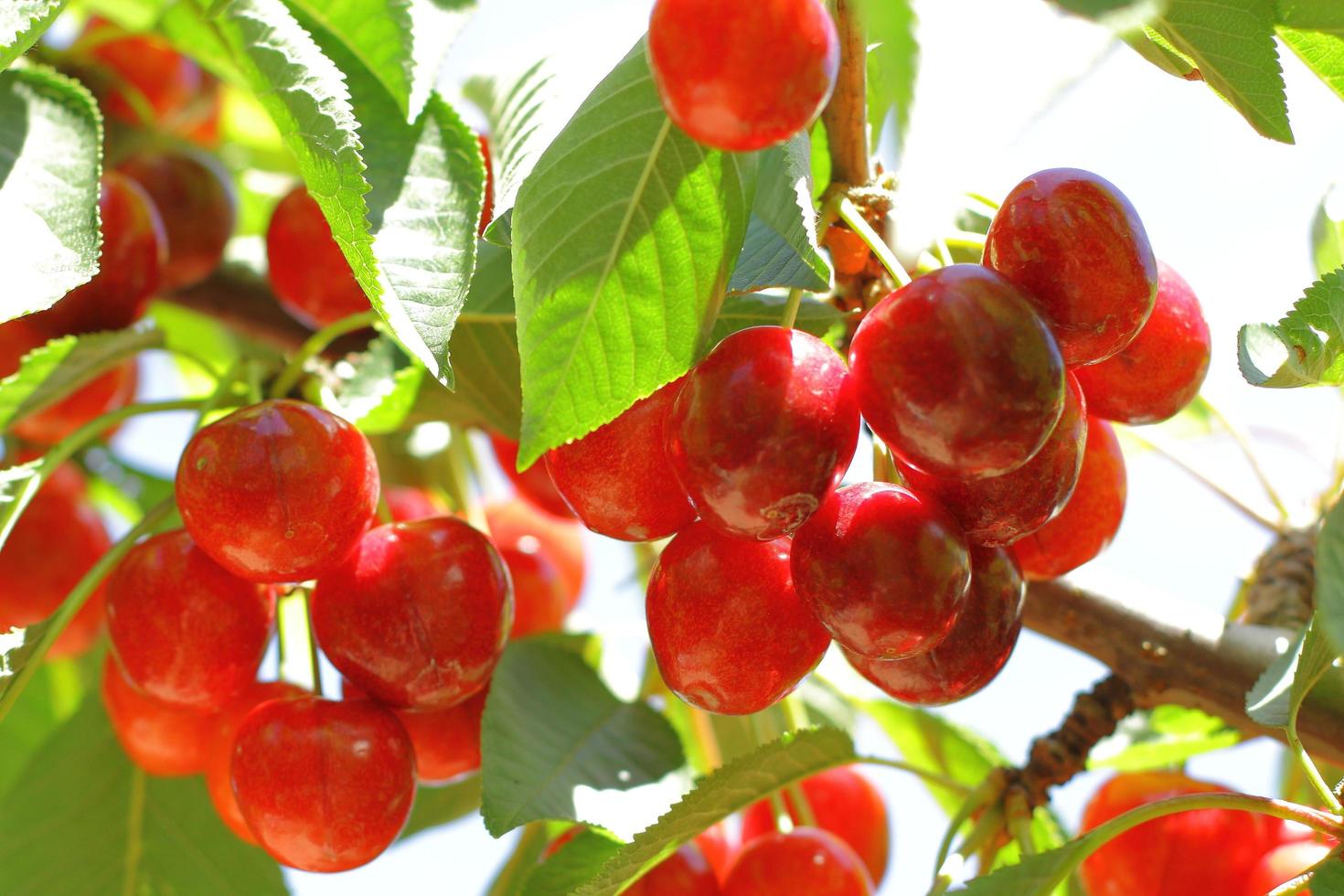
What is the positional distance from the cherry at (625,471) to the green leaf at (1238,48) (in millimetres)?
331

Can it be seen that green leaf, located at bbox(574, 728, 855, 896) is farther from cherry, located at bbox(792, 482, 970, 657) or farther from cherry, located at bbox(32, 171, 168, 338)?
cherry, located at bbox(32, 171, 168, 338)

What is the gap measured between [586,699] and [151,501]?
751mm

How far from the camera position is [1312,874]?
766 mm

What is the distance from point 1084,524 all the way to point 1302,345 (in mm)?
174

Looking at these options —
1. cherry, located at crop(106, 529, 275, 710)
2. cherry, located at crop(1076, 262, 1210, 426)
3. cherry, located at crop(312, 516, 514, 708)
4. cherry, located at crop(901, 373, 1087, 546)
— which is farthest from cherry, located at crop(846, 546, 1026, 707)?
cherry, located at crop(106, 529, 275, 710)

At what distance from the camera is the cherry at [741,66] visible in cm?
55

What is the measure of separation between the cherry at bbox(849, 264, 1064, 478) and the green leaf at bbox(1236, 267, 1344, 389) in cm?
14

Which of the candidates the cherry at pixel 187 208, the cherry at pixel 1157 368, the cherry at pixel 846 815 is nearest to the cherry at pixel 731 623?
the cherry at pixel 1157 368

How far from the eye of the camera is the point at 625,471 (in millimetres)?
718

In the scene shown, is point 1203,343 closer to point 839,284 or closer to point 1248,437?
point 839,284

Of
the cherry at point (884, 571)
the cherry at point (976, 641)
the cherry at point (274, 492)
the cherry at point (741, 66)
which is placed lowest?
the cherry at point (274, 492)

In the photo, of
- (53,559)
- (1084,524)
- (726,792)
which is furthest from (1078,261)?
(53,559)

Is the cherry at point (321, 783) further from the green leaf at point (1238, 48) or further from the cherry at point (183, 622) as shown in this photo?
the green leaf at point (1238, 48)

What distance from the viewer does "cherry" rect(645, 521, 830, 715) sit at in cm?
72
